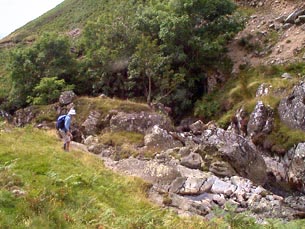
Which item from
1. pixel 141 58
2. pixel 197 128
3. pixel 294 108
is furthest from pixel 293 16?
pixel 197 128

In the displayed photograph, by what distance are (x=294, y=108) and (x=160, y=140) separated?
8807 mm

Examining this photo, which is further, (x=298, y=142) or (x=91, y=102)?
(x=91, y=102)

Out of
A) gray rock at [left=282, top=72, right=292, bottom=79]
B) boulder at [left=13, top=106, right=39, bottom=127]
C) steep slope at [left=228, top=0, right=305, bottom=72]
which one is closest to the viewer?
gray rock at [left=282, top=72, right=292, bottom=79]

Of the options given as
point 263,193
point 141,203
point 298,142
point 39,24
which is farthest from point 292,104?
point 39,24

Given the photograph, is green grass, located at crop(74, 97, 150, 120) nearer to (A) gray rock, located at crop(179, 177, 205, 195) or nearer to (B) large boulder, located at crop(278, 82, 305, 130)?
(B) large boulder, located at crop(278, 82, 305, 130)

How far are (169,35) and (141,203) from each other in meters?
23.7

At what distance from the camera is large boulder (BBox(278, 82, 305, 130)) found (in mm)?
26406

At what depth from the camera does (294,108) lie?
27.1 meters

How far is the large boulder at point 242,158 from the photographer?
22.2m

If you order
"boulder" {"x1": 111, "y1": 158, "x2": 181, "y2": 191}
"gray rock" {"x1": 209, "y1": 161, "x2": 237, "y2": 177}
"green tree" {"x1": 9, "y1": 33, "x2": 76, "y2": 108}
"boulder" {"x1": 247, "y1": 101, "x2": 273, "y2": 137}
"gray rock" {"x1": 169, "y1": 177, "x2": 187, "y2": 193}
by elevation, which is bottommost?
"boulder" {"x1": 247, "y1": 101, "x2": 273, "y2": 137}

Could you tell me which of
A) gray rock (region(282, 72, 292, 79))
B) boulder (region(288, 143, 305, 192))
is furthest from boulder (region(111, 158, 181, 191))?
gray rock (region(282, 72, 292, 79))

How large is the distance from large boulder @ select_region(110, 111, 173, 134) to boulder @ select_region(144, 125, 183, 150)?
5.13 feet

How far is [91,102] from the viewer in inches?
1219

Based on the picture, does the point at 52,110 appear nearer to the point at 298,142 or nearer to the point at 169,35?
the point at 169,35
